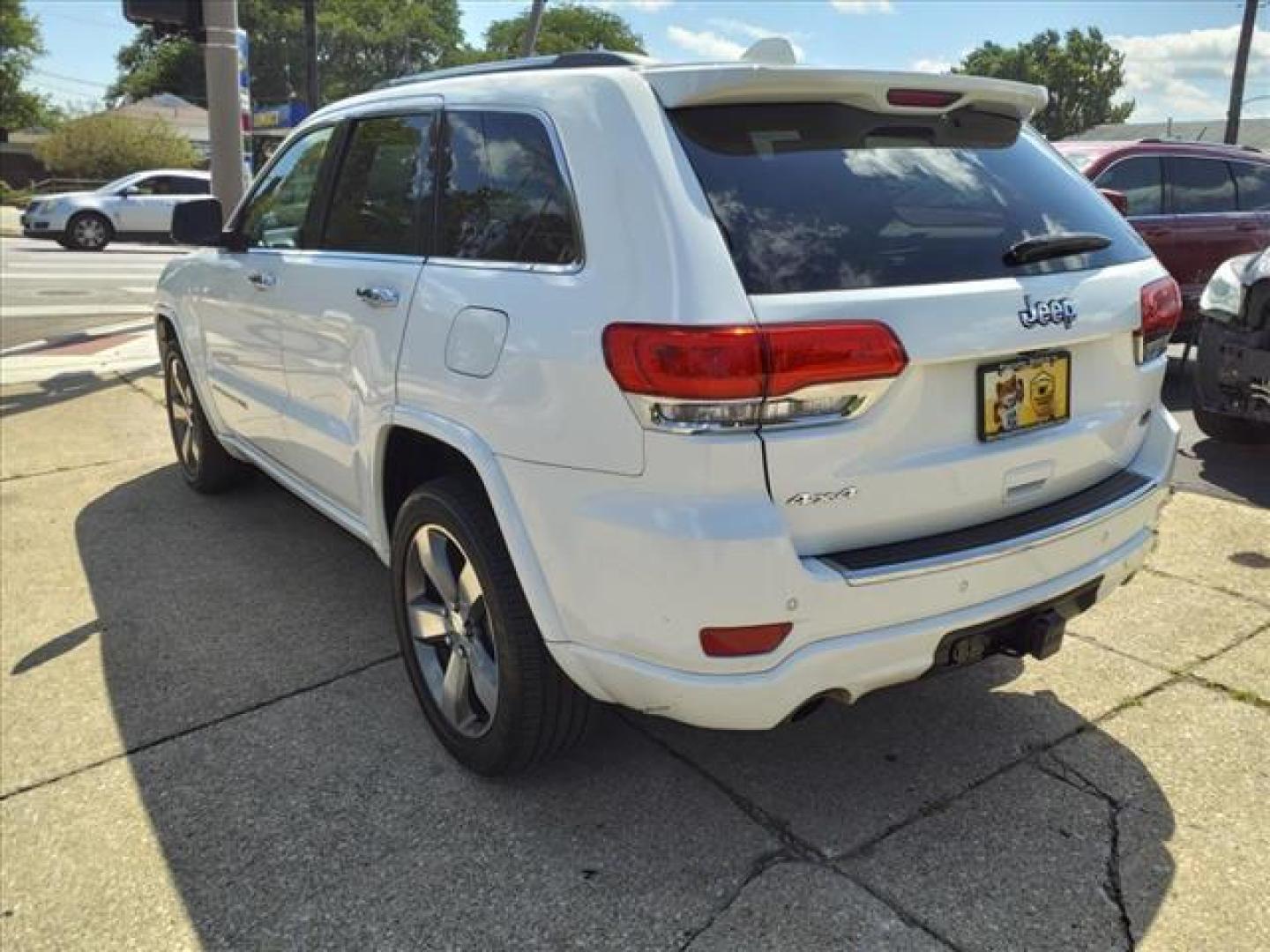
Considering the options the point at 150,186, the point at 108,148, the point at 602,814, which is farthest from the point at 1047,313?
the point at 108,148

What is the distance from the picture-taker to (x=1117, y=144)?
7832mm

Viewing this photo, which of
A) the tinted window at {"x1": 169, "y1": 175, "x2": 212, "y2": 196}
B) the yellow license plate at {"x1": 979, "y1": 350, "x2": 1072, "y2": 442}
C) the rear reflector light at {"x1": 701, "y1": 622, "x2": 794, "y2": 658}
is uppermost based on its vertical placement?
the tinted window at {"x1": 169, "y1": 175, "x2": 212, "y2": 196}

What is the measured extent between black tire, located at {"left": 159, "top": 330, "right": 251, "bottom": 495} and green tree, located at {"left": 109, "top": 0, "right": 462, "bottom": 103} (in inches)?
3153

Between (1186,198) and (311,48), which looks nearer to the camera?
(1186,198)

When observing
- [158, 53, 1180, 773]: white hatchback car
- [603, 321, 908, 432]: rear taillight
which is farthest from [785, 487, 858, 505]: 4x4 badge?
[603, 321, 908, 432]: rear taillight

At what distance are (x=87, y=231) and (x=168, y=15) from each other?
51.2ft

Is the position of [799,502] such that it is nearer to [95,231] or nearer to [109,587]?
[109,587]

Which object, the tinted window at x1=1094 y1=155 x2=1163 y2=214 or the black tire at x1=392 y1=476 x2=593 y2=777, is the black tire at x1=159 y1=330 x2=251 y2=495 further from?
the tinted window at x1=1094 y1=155 x2=1163 y2=214

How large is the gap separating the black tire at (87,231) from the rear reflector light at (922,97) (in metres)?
22.7

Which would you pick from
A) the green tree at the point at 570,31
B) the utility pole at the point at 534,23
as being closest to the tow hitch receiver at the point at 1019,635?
the utility pole at the point at 534,23

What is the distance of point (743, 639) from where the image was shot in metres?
2.16

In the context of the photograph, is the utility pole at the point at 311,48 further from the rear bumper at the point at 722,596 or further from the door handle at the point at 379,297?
the rear bumper at the point at 722,596

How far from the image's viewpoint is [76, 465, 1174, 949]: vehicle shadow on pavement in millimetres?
2381

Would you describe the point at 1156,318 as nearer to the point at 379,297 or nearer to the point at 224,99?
the point at 379,297
